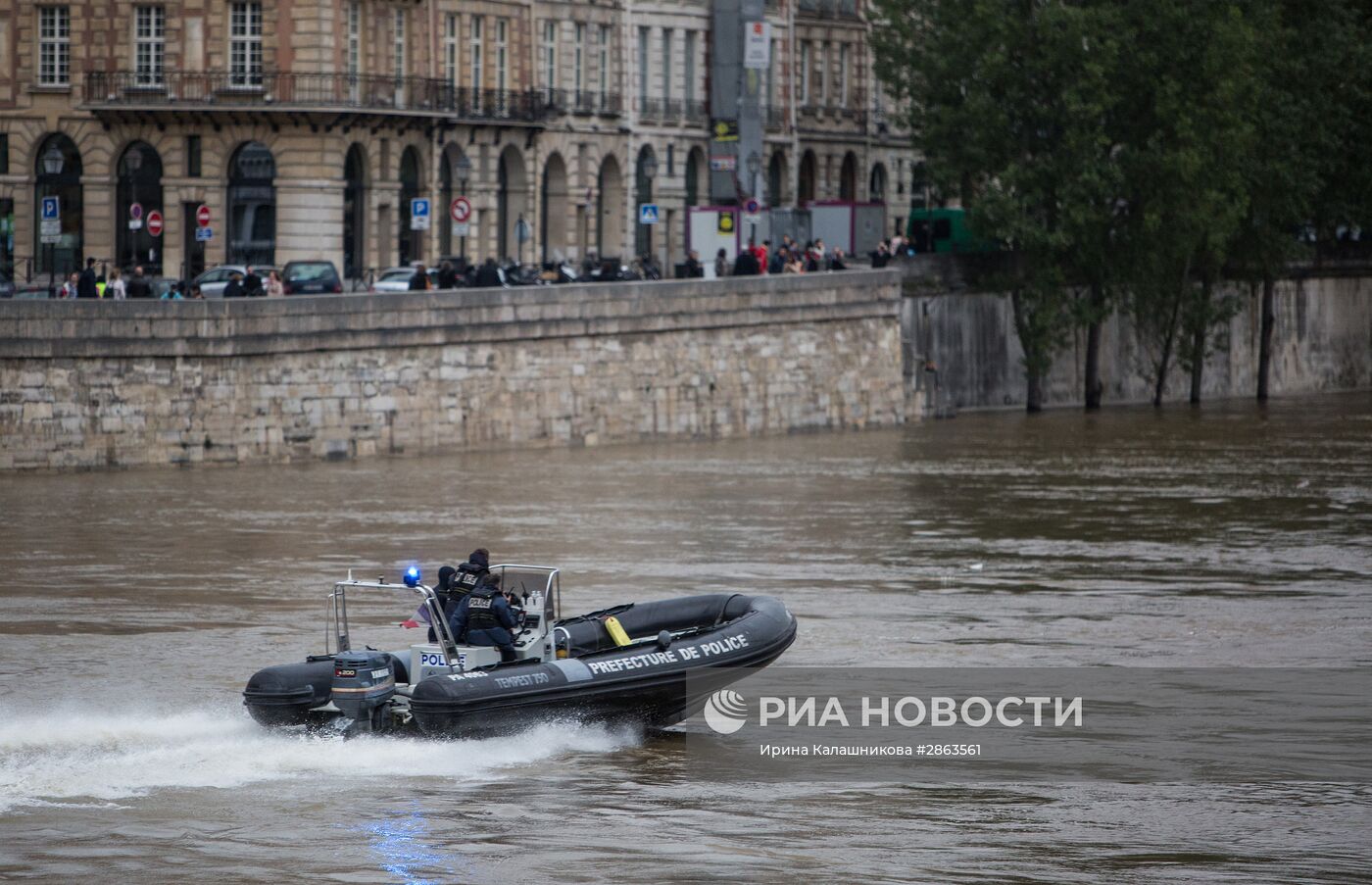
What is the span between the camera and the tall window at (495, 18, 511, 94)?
237ft

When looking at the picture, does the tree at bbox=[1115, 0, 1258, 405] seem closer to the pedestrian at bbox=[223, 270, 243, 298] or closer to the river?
the river

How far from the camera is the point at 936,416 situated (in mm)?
60312

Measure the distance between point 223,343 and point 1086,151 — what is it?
80.1ft

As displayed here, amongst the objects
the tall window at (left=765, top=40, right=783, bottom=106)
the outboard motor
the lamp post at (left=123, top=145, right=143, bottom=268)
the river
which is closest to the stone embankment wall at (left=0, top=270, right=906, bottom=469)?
the river

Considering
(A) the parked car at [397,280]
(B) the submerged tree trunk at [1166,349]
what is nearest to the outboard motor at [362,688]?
(A) the parked car at [397,280]

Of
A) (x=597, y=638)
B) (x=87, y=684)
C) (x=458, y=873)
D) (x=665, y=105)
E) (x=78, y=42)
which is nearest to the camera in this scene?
(x=458, y=873)

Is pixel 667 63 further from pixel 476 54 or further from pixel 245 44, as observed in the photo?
pixel 245 44

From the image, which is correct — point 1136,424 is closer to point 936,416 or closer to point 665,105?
point 936,416

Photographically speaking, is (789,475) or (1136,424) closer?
(789,475)

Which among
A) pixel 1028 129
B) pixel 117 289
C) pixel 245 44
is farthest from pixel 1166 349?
pixel 117 289

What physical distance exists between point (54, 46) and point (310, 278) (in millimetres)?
13941

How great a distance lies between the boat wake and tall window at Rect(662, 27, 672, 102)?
6101cm

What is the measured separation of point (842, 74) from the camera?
306ft

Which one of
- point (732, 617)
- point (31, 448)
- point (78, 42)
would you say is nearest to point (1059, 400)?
point (78, 42)
